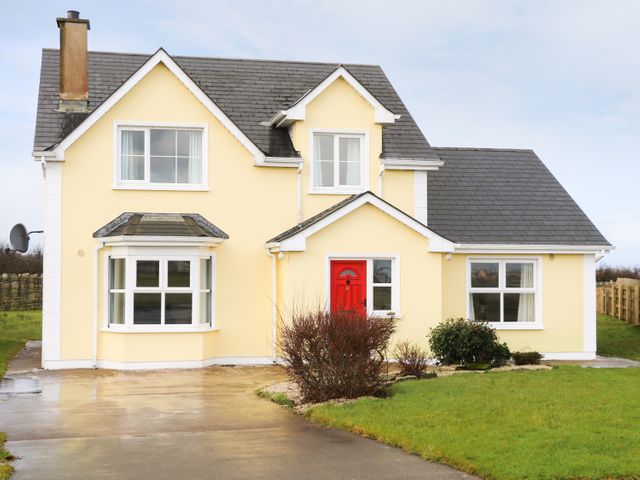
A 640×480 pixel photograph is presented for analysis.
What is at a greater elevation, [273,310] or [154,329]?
[273,310]

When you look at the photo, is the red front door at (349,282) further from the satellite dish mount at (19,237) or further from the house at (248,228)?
the satellite dish mount at (19,237)

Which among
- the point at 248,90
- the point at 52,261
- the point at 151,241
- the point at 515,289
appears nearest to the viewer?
the point at 151,241

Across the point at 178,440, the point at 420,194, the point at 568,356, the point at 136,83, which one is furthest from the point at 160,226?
the point at 568,356

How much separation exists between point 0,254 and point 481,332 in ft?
126

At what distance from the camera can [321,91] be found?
916 inches

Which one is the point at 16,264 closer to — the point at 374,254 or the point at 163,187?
the point at 163,187

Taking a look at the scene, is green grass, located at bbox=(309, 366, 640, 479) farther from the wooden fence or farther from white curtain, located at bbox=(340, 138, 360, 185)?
the wooden fence

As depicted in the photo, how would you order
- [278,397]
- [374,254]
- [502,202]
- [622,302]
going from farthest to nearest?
[622,302]
[502,202]
[374,254]
[278,397]

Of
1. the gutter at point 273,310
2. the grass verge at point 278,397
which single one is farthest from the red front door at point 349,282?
the grass verge at point 278,397

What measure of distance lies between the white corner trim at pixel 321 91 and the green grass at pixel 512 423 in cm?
875

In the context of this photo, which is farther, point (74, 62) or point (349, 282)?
point (74, 62)

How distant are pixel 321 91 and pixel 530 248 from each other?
700 cm

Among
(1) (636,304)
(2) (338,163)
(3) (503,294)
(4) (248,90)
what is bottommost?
(1) (636,304)

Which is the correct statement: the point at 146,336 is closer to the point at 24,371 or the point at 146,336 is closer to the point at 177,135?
the point at 24,371
